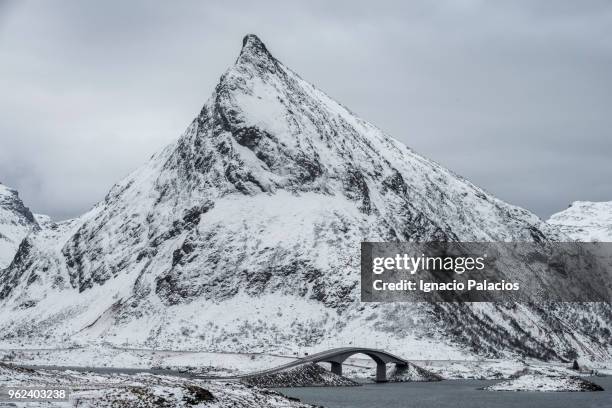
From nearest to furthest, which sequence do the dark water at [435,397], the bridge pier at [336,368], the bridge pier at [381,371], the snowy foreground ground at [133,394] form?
1. the snowy foreground ground at [133,394]
2. the dark water at [435,397]
3. the bridge pier at [336,368]
4. the bridge pier at [381,371]

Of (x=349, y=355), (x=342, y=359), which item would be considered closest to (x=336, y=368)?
(x=342, y=359)

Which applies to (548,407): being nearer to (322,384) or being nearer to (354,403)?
(354,403)

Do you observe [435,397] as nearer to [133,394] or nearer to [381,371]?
[381,371]

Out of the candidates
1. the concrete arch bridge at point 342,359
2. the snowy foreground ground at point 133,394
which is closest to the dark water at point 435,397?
the concrete arch bridge at point 342,359

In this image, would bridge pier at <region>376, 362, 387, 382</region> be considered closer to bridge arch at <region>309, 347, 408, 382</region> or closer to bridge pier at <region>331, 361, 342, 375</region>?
bridge arch at <region>309, 347, 408, 382</region>

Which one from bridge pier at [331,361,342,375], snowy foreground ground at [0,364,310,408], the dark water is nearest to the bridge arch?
bridge pier at [331,361,342,375]

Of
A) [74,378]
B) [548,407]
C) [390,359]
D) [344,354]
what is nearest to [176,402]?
[74,378]

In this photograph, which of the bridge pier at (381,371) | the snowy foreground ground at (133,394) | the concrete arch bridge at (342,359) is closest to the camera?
the snowy foreground ground at (133,394)

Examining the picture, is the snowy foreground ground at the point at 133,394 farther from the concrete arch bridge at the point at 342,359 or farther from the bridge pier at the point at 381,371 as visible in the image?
the bridge pier at the point at 381,371
